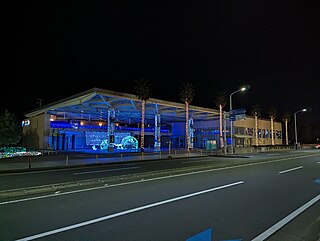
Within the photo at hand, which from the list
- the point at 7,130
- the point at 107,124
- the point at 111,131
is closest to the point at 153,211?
the point at 111,131

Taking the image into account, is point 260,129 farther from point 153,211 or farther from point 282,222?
point 153,211

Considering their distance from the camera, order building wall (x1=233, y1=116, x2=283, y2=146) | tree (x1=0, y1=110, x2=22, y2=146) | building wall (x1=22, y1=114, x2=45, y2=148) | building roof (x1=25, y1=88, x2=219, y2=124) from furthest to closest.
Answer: building wall (x1=233, y1=116, x2=283, y2=146) < building wall (x1=22, y1=114, x2=45, y2=148) < tree (x1=0, y1=110, x2=22, y2=146) < building roof (x1=25, y1=88, x2=219, y2=124)

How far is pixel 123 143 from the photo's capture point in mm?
53281

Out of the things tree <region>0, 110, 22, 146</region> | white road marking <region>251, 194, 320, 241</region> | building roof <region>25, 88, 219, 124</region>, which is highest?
building roof <region>25, 88, 219, 124</region>

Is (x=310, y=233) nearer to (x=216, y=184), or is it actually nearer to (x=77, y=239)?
(x=77, y=239)

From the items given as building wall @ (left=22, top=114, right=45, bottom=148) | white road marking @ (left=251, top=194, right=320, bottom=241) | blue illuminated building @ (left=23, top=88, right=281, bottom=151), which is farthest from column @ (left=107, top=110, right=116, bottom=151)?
white road marking @ (left=251, top=194, right=320, bottom=241)

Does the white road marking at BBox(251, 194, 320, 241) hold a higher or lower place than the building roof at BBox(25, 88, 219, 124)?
lower

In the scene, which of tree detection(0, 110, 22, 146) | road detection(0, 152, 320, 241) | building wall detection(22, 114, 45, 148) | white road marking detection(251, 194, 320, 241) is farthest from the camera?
building wall detection(22, 114, 45, 148)

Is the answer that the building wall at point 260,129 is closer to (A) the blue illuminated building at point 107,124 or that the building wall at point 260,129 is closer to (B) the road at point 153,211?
(A) the blue illuminated building at point 107,124

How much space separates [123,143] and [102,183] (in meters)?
43.3

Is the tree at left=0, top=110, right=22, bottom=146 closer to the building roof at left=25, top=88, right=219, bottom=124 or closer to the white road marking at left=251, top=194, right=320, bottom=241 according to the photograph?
the building roof at left=25, top=88, right=219, bottom=124

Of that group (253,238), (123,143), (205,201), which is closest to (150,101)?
(123,143)

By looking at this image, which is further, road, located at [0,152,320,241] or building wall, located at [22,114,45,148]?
building wall, located at [22,114,45,148]

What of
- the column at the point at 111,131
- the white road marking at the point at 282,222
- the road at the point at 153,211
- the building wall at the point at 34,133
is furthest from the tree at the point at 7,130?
the white road marking at the point at 282,222
